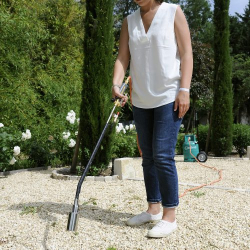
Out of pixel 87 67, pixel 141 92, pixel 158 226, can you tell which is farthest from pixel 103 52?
pixel 158 226

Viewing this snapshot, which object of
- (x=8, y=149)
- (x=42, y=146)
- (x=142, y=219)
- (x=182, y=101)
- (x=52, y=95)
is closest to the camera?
(x=182, y=101)

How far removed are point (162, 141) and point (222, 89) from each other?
6.41 meters

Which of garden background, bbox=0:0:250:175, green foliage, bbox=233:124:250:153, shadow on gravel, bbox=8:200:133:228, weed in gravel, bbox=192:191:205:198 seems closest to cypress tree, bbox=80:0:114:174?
garden background, bbox=0:0:250:175

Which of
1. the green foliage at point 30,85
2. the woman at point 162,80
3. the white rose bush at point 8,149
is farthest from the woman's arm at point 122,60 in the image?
the green foliage at point 30,85

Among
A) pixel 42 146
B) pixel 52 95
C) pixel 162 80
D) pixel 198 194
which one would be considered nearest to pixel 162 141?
pixel 162 80

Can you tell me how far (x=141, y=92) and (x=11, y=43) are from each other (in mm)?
4757

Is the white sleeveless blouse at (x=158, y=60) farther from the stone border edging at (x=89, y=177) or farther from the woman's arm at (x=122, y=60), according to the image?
the stone border edging at (x=89, y=177)

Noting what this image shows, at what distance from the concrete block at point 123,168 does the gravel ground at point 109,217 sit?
0.21 meters

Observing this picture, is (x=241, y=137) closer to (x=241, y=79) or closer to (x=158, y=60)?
(x=158, y=60)

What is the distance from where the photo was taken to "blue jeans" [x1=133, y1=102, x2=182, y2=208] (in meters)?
2.30

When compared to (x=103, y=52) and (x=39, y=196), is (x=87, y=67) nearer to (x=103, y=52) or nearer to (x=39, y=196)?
(x=103, y=52)

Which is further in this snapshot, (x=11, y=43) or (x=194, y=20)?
(x=194, y=20)

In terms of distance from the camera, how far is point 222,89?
8.32 meters

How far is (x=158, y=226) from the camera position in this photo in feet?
7.67
